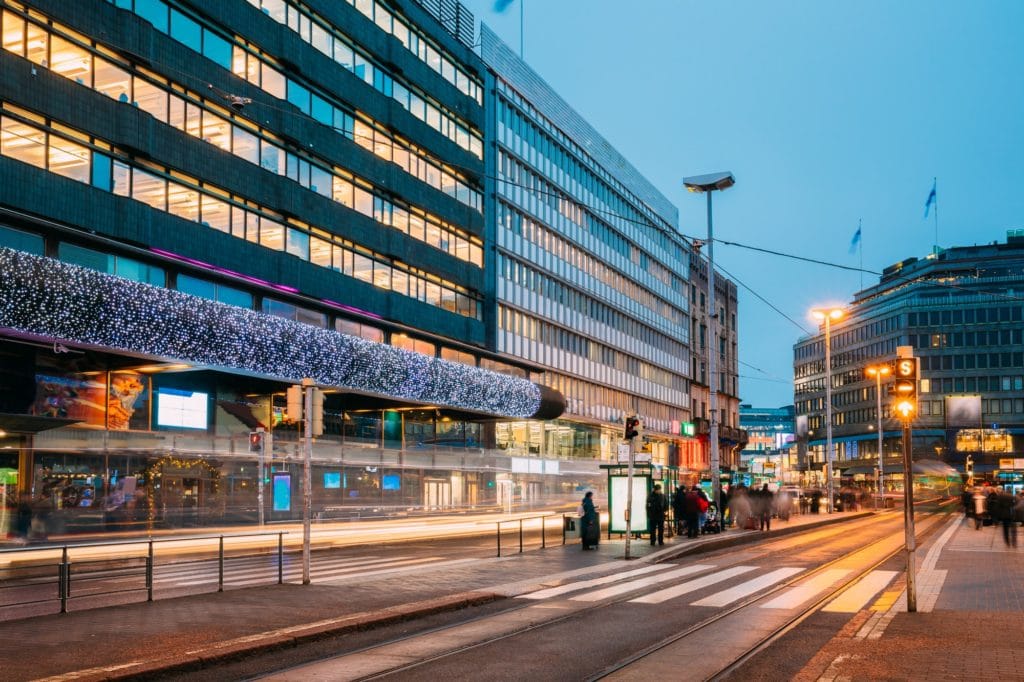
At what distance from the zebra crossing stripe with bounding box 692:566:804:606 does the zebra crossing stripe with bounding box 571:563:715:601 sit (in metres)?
1.51

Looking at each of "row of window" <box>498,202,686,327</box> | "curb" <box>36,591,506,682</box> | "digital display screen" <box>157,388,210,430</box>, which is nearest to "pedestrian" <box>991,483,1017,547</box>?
"curb" <box>36,591,506,682</box>

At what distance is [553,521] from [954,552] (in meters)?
20.2

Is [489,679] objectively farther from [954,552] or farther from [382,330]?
[382,330]

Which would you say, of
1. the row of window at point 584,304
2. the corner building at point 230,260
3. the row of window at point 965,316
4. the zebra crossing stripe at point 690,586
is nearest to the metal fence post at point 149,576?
the zebra crossing stripe at point 690,586

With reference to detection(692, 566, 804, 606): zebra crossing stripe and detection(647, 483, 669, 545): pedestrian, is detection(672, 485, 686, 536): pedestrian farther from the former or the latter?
detection(692, 566, 804, 606): zebra crossing stripe

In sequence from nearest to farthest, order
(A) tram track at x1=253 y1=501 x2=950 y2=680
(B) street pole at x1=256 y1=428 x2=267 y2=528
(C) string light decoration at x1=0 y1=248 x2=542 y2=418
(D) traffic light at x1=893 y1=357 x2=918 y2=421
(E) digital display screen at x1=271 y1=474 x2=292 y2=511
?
(A) tram track at x1=253 y1=501 x2=950 y2=680 → (D) traffic light at x1=893 y1=357 x2=918 y2=421 → (C) string light decoration at x1=0 y1=248 x2=542 y2=418 → (B) street pole at x1=256 y1=428 x2=267 y2=528 → (E) digital display screen at x1=271 y1=474 x2=292 y2=511

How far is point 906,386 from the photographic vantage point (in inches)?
610

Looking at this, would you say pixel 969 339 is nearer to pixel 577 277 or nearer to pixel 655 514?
pixel 577 277

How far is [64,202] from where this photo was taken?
3106cm

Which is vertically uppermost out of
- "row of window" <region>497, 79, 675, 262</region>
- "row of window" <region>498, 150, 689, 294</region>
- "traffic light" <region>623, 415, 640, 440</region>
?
"row of window" <region>497, 79, 675, 262</region>

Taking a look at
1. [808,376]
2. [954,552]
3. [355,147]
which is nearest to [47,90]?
[355,147]

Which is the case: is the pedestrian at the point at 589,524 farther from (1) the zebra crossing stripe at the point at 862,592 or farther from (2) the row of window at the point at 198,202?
(2) the row of window at the point at 198,202

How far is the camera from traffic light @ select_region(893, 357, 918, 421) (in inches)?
A: 604

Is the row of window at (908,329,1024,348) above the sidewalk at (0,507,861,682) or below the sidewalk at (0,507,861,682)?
above
